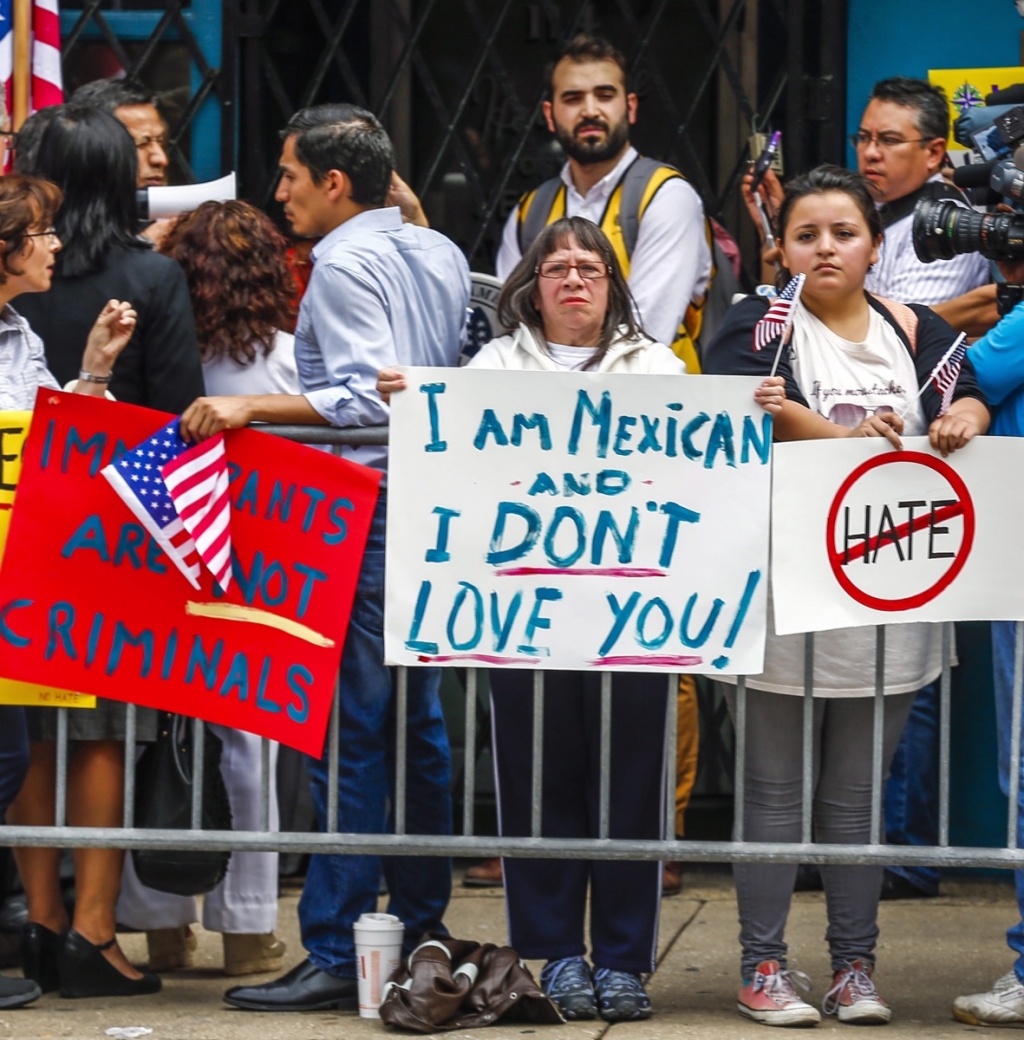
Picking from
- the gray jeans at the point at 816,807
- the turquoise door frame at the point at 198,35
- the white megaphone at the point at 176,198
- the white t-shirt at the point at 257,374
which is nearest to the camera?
the gray jeans at the point at 816,807

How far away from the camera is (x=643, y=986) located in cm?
483

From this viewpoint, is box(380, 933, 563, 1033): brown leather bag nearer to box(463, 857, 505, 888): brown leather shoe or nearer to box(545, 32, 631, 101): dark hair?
box(463, 857, 505, 888): brown leather shoe

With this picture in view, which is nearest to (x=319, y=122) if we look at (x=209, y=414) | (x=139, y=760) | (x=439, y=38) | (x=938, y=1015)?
(x=209, y=414)

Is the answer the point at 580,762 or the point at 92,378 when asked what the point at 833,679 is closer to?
the point at 580,762

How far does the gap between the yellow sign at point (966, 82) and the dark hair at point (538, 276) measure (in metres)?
1.83

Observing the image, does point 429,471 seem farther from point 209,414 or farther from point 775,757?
point 775,757

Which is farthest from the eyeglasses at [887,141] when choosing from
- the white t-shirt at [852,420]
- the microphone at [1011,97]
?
the white t-shirt at [852,420]

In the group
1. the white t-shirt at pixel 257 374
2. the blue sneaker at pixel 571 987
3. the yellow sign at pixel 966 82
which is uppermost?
the yellow sign at pixel 966 82

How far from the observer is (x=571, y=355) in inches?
189

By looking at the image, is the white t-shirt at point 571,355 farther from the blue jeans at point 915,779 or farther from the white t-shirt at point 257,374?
the blue jeans at point 915,779

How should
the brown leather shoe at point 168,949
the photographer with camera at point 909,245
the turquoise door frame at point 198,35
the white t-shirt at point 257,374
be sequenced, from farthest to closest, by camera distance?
the turquoise door frame at point 198,35
the photographer with camera at point 909,245
the white t-shirt at point 257,374
the brown leather shoe at point 168,949

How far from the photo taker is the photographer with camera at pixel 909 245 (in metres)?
5.83

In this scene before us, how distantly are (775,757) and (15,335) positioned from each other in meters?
2.21

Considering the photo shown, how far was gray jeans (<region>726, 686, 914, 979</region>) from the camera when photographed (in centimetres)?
471
